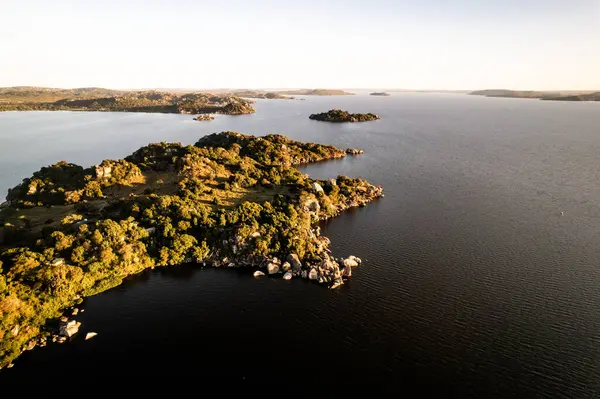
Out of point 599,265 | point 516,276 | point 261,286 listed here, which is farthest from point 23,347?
point 599,265

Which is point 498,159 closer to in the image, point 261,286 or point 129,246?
point 261,286

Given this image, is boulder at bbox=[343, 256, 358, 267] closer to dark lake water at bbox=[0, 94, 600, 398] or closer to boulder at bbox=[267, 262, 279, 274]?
dark lake water at bbox=[0, 94, 600, 398]

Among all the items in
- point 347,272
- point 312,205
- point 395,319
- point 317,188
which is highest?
point 317,188

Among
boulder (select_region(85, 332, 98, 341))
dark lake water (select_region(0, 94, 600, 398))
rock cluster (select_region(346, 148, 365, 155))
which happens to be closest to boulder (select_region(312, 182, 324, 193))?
dark lake water (select_region(0, 94, 600, 398))

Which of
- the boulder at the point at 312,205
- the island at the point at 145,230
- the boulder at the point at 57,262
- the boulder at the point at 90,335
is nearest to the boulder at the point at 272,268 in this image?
the island at the point at 145,230

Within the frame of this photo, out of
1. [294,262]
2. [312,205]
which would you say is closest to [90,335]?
[294,262]

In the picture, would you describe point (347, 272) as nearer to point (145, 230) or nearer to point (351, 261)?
point (351, 261)
